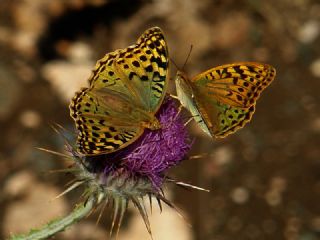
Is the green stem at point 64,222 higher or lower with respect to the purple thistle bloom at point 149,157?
lower

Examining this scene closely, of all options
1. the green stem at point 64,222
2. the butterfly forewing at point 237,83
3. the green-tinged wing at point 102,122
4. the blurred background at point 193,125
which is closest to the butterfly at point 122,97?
the green-tinged wing at point 102,122

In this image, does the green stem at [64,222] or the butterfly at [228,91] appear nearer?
the green stem at [64,222]

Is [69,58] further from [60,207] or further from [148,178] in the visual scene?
[148,178]

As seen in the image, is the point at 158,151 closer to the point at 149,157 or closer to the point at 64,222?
the point at 149,157

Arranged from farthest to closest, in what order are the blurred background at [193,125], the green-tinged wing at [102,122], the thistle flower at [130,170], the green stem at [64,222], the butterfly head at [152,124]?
the blurred background at [193,125] → the thistle flower at [130,170] → the green stem at [64,222] → the butterfly head at [152,124] → the green-tinged wing at [102,122]

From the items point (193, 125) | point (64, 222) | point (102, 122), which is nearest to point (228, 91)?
point (102, 122)

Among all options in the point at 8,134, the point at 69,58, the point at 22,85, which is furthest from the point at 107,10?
the point at 8,134

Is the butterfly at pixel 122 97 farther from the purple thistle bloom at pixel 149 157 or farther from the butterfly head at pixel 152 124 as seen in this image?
the purple thistle bloom at pixel 149 157
